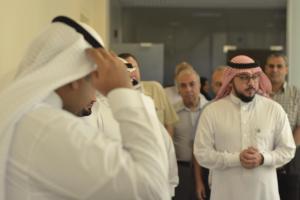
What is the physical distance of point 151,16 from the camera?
7.62 meters

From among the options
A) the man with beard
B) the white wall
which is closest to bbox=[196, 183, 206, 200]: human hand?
the man with beard

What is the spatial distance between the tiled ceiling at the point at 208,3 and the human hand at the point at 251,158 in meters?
4.58

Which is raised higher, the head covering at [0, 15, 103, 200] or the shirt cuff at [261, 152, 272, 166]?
the head covering at [0, 15, 103, 200]

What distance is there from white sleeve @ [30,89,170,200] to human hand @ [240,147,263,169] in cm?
194

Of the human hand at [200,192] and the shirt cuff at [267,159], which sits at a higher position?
the shirt cuff at [267,159]

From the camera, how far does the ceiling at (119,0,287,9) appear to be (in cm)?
730

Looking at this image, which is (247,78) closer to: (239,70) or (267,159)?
(239,70)

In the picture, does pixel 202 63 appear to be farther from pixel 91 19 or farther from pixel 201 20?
pixel 91 19

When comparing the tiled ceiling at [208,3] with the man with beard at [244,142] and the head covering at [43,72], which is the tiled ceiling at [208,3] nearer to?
the man with beard at [244,142]

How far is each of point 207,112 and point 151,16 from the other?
14.9 ft

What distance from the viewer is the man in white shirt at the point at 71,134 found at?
107 cm

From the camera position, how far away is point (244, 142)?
123 inches

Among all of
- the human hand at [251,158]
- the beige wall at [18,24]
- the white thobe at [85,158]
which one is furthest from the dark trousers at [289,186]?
the white thobe at [85,158]

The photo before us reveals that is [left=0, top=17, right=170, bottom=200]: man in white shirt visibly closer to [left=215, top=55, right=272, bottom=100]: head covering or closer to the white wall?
[left=215, top=55, right=272, bottom=100]: head covering
